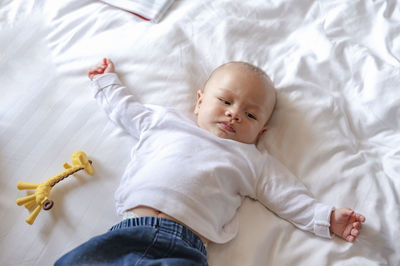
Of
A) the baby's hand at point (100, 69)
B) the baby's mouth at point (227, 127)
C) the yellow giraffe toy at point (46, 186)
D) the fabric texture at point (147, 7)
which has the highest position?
the fabric texture at point (147, 7)

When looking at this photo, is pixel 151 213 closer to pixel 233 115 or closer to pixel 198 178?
pixel 198 178

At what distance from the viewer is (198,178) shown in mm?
936

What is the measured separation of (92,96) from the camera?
1136mm

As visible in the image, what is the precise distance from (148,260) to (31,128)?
22.6 inches

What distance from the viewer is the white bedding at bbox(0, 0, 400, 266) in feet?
3.02

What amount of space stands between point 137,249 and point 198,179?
24 cm

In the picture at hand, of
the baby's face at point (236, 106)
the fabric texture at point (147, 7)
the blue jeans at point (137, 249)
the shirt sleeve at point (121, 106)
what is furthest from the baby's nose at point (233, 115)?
the fabric texture at point (147, 7)

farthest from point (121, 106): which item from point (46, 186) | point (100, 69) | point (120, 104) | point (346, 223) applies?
point (346, 223)

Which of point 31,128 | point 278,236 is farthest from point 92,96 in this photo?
point 278,236

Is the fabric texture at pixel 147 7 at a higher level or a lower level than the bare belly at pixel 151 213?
higher

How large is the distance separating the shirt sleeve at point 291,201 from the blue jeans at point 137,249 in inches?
10.1

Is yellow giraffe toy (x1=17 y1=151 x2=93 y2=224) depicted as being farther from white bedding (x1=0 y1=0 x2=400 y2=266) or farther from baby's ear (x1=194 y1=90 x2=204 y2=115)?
baby's ear (x1=194 y1=90 x2=204 y2=115)

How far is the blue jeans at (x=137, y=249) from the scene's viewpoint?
0.79 meters

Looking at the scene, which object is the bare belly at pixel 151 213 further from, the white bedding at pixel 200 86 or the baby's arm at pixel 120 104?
the baby's arm at pixel 120 104
